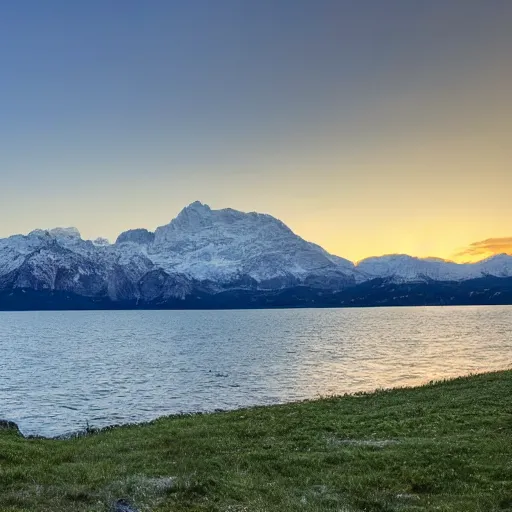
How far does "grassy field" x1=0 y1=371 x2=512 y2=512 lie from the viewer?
1822cm

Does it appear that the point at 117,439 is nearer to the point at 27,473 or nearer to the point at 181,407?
the point at 27,473

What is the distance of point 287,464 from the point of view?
23.4 meters

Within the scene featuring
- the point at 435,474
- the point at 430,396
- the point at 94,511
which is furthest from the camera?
the point at 430,396

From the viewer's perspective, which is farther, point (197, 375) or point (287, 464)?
point (197, 375)

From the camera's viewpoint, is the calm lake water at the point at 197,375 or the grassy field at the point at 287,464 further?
the calm lake water at the point at 197,375

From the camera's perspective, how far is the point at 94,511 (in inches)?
657

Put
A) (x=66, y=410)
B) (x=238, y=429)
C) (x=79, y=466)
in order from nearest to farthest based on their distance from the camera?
(x=79, y=466), (x=238, y=429), (x=66, y=410)

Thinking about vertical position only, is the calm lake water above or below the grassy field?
below

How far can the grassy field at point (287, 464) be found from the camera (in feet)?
59.8

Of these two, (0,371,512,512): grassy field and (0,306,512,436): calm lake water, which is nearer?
(0,371,512,512): grassy field

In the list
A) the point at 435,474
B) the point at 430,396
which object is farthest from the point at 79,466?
the point at 430,396

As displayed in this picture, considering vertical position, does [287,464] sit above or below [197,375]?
above

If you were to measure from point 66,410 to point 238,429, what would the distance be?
2927cm

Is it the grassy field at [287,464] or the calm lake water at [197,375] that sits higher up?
the grassy field at [287,464]
